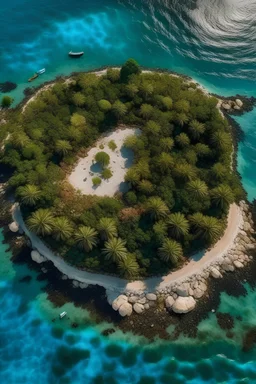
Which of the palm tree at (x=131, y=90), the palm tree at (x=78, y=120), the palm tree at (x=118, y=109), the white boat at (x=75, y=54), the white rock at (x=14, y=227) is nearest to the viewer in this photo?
the white rock at (x=14, y=227)

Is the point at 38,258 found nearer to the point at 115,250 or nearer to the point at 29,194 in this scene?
the point at 29,194

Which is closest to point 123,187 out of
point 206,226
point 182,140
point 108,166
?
point 108,166

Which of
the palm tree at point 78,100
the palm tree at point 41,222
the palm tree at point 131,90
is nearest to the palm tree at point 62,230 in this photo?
the palm tree at point 41,222

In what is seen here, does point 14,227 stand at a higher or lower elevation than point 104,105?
lower

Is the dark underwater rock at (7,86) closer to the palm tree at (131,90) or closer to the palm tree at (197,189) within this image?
the palm tree at (131,90)

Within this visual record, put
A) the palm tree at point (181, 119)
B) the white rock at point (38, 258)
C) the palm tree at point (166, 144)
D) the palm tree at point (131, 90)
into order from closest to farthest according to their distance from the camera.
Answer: the white rock at point (38, 258)
the palm tree at point (166, 144)
the palm tree at point (181, 119)
the palm tree at point (131, 90)
